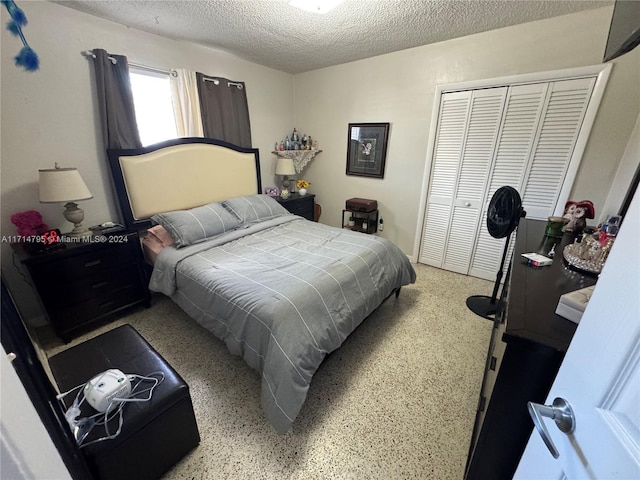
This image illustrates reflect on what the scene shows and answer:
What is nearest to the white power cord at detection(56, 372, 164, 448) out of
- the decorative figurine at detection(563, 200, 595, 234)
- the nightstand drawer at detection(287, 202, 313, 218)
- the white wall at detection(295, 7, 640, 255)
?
the decorative figurine at detection(563, 200, 595, 234)

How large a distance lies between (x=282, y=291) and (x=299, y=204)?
91.3 inches

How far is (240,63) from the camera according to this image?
3.11 metres

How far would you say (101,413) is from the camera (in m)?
1.04

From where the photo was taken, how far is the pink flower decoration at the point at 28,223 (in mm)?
1833

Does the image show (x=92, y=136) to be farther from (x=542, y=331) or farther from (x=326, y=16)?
(x=542, y=331)

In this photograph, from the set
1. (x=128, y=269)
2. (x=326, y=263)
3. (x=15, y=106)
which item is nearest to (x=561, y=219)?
(x=326, y=263)

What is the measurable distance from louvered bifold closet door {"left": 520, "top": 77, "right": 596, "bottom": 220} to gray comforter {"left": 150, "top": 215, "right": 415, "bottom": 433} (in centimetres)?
145

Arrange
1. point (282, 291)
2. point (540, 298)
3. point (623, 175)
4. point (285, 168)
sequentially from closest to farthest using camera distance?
point (540, 298)
point (282, 291)
point (623, 175)
point (285, 168)

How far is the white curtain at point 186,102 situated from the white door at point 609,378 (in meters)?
3.24

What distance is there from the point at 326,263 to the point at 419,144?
2016 millimetres

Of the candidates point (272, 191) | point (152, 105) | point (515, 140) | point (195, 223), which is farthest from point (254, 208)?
point (515, 140)

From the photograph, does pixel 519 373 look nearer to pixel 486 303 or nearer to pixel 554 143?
pixel 486 303

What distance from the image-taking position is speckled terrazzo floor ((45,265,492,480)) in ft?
4.06

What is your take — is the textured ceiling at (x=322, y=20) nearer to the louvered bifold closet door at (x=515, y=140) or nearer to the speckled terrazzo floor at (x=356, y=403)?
the louvered bifold closet door at (x=515, y=140)
